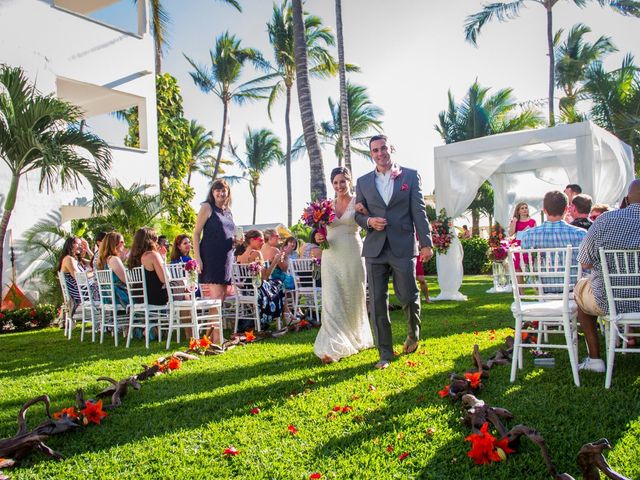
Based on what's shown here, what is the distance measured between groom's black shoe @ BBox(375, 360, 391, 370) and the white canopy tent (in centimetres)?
662

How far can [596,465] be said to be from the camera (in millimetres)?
2412

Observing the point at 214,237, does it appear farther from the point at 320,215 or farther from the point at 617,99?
the point at 617,99

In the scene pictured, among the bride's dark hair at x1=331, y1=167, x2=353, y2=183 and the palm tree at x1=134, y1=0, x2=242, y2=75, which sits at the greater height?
the palm tree at x1=134, y1=0, x2=242, y2=75

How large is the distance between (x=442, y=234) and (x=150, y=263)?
641cm

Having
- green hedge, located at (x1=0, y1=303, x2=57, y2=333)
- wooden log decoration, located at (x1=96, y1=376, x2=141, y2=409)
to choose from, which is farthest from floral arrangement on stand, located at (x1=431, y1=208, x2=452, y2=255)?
green hedge, located at (x1=0, y1=303, x2=57, y2=333)

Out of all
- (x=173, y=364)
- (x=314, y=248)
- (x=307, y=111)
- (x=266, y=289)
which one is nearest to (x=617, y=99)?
(x=307, y=111)

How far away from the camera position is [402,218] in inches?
217

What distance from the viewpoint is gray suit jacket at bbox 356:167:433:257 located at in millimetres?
5469

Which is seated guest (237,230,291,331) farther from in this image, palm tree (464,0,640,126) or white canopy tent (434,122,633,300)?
palm tree (464,0,640,126)

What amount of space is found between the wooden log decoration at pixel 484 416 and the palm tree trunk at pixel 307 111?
10.2 meters

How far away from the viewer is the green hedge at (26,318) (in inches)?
432

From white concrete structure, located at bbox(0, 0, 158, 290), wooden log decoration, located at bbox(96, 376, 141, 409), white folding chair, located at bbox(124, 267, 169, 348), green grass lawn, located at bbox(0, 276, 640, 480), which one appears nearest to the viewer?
green grass lawn, located at bbox(0, 276, 640, 480)

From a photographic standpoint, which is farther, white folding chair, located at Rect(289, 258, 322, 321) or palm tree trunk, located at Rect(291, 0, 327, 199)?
palm tree trunk, located at Rect(291, 0, 327, 199)

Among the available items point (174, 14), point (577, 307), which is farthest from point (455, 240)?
point (174, 14)
